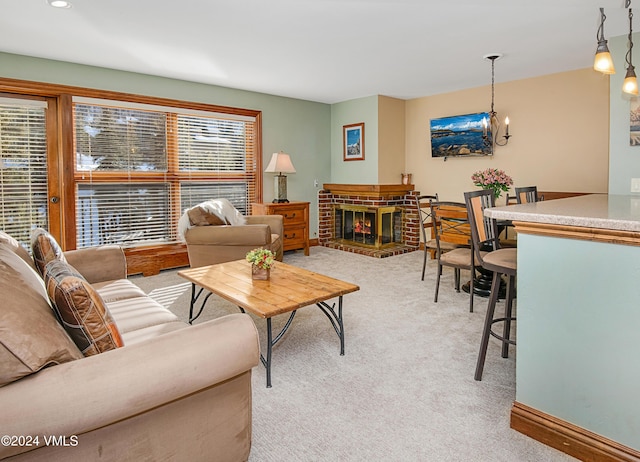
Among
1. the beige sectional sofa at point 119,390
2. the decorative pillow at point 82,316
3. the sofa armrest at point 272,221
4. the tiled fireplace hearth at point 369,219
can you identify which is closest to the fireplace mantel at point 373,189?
the tiled fireplace hearth at point 369,219

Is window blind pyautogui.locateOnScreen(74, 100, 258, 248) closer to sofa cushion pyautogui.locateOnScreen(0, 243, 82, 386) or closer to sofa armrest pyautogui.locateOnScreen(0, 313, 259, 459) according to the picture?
sofa cushion pyautogui.locateOnScreen(0, 243, 82, 386)

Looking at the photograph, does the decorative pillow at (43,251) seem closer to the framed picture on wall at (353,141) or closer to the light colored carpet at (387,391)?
the light colored carpet at (387,391)

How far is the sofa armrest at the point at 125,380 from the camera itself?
1.02 m

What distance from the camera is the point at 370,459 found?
165cm

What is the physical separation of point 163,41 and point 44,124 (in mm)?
1782

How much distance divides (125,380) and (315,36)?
3.29 meters

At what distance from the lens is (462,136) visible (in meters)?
5.75

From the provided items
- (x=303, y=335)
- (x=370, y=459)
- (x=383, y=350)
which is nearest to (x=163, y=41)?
(x=303, y=335)

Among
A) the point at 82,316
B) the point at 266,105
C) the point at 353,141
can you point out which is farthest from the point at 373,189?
the point at 82,316

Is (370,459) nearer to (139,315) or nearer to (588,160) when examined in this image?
(139,315)

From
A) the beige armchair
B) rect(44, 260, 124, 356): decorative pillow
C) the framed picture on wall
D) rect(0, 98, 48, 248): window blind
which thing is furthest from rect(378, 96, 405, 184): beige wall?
rect(44, 260, 124, 356): decorative pillow

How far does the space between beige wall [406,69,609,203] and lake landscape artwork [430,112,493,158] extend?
0.13m

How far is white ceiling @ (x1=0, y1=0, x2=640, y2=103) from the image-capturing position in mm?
3010

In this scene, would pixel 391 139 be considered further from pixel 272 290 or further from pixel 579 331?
pixel 579 331
